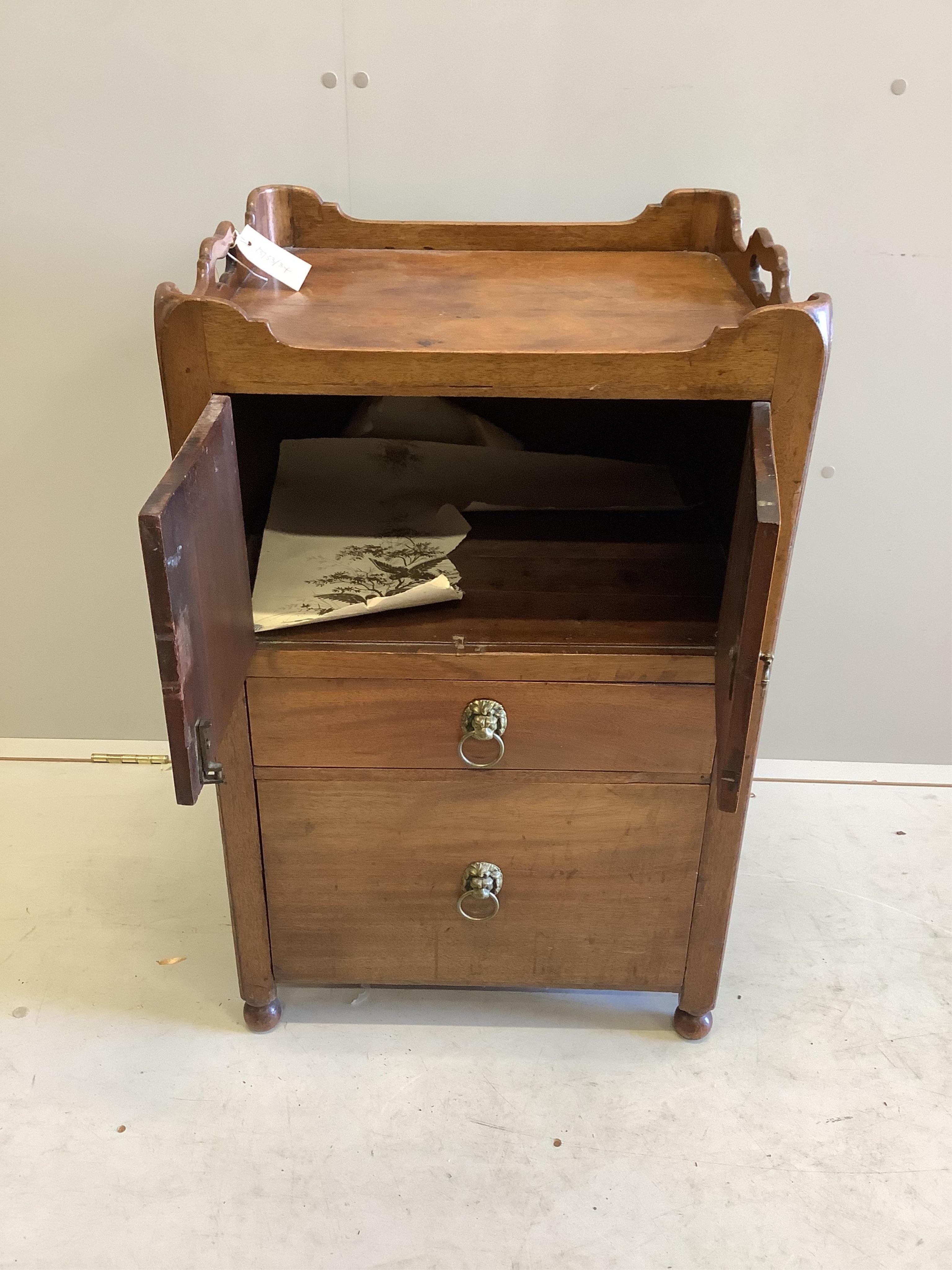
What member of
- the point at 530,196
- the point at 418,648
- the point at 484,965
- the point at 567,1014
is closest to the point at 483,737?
the point at 418,648

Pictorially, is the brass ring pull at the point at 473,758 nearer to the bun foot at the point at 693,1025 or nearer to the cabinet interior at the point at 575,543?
the cabinet interior at the point at 575,543

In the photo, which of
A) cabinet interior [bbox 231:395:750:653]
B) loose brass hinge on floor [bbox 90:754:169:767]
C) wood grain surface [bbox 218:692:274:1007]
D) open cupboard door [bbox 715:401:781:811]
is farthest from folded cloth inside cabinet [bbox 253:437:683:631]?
loose brass hinge on floor [bbox 90:754:169:767]

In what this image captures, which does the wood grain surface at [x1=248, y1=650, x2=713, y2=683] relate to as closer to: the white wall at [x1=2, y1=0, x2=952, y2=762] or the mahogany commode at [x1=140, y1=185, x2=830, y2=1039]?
the mahogany commode at [x1=140, y1=185, x2=830, y2=1039]

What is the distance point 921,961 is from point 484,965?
0.60m

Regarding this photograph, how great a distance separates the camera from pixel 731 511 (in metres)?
1.11

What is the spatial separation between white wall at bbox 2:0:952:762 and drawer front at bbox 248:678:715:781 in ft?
1.93

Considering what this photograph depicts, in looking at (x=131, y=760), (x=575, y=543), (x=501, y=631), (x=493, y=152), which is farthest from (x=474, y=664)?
(x=131, y=760)

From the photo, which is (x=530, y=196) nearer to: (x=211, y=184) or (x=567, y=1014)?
(x=211, y=184)

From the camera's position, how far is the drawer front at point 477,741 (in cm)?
102

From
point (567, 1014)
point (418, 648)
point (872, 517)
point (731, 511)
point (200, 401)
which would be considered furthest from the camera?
point (872, 517)

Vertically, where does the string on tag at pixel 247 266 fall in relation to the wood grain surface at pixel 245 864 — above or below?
above

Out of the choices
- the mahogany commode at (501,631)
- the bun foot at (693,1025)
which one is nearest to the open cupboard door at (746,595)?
the mahogany commode at (501,631)

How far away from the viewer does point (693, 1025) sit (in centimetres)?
121

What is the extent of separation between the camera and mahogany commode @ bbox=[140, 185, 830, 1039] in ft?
2.81
